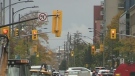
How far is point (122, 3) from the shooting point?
148 meters

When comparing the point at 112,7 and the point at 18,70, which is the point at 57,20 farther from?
the point at 112,7

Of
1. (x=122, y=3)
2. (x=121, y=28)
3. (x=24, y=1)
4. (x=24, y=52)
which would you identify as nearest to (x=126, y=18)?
A: (x=121, y=28)

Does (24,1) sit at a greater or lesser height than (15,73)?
greater

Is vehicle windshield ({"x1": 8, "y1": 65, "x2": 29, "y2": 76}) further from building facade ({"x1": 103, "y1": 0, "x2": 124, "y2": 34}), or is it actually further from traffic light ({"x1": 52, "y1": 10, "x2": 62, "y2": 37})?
building facade ({"x1": 103, "y1": 0, "x2": 124, "y2": 34})

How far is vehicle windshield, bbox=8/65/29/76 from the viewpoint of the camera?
15.2 meters

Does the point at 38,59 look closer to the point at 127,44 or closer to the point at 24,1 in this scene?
the point at 127,44

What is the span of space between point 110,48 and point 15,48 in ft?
93.4

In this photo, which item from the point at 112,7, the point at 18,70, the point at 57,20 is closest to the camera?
the point at 18,70

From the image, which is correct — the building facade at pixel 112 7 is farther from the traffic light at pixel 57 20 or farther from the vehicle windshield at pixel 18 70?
the vehicle windshield at pixel 18 70

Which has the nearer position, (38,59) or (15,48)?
(15,48)

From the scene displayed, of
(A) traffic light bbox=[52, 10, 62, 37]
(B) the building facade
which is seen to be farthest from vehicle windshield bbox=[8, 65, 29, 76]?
(B) the building facade

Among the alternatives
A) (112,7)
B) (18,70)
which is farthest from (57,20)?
(112,7)

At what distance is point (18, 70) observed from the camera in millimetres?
15500

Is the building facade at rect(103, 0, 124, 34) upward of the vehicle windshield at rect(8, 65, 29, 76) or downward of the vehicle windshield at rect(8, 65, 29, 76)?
upward
